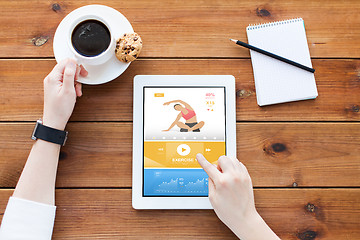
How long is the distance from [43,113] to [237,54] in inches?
20.4

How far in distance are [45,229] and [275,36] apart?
0.74 m

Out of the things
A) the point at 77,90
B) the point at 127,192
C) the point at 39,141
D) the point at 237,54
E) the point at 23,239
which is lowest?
the point at 23,239

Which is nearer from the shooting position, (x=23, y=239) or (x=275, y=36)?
(x=23, y=239)

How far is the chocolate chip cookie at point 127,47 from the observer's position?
29.7 inches

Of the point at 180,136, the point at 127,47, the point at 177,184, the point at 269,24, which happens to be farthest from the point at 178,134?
the point at 269,24

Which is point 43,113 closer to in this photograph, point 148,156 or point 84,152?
point 84,152

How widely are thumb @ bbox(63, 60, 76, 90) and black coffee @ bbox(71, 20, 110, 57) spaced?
4cm

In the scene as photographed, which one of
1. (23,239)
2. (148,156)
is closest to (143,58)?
(148,156)

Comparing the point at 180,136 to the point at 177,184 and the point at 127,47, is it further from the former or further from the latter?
the point at 127,47

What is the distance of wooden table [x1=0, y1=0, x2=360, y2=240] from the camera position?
0.81 meters

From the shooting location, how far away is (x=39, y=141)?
774mm

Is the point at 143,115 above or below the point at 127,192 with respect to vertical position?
above

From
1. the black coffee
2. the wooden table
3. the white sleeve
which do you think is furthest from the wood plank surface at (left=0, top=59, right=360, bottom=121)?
the white sleeve

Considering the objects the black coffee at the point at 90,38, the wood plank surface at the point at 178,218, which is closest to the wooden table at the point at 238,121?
the wood plank surface at the point at 178,218
